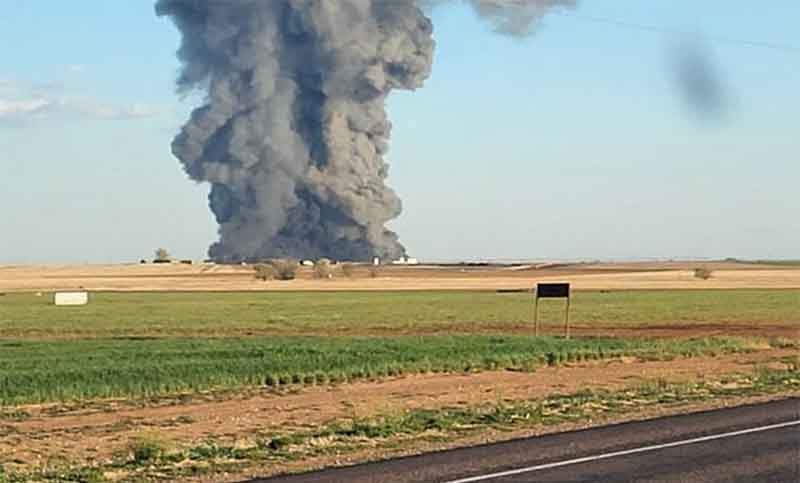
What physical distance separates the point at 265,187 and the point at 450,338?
396 feet

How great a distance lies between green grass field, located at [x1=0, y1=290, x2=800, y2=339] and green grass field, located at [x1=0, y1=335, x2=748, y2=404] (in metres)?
8.16

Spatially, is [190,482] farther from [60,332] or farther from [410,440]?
[60,332]

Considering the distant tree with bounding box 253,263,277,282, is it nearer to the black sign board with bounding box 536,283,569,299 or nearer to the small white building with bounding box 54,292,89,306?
the small white building with bounding box 54,292,89,306

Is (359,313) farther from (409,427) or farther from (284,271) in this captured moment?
(284,271)

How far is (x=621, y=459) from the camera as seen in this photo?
14.2m

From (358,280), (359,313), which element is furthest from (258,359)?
(358,280)

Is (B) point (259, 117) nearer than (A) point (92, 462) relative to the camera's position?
No

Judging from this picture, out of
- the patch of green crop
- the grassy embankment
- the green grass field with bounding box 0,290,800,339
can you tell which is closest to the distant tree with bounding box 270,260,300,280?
the green grass field with bounding box 0,290,800,339

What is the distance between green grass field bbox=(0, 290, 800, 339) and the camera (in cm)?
5456

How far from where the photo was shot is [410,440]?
680 inches

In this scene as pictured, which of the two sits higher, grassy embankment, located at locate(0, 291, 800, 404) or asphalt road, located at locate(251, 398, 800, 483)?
asphalt road, located at locate(251, 398, 800, 483)

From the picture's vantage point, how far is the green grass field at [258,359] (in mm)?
29312

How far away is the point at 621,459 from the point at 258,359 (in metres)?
22.1

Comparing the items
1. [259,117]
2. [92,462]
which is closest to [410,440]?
[92,462]
